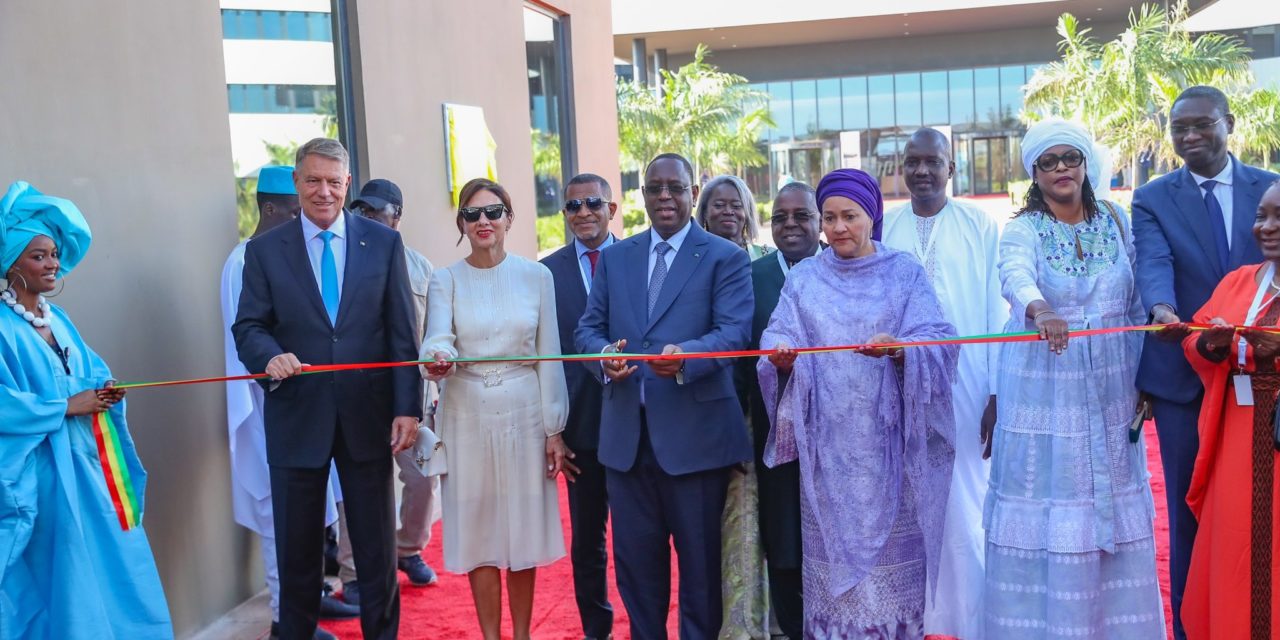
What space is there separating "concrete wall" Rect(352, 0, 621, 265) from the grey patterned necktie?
11.0 ft

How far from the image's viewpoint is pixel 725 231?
550cm

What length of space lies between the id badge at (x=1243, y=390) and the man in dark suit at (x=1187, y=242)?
0.31m

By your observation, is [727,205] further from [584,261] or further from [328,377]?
[328,377]

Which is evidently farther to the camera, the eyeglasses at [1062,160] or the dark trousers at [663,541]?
the dark trousers at [663,541]

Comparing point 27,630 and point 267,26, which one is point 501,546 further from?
point 267,26

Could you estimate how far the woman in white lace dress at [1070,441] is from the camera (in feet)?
13.6

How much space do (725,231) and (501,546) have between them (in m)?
1.87

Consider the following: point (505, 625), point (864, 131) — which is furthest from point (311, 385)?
point (864, 131)

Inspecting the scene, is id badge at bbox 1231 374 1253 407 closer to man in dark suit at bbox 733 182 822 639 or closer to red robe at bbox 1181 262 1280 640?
red robe at bbox 1181 262 1280 640

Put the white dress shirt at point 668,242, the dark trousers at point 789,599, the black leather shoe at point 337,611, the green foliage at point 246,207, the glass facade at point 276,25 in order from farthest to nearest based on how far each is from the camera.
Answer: the glass facade at point 276,25 → the green foliage at point 246,207 → the black leather shoe at point 337,611 → the dark trousers at point 789,599 → the white dress shirt at point 668,242

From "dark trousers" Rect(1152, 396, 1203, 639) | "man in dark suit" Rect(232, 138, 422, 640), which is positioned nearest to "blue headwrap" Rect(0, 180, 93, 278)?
"man in dark suit" Rect(232, 138, 422, 640)

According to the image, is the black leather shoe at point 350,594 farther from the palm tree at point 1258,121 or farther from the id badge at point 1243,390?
the palm tree at point 1258,121

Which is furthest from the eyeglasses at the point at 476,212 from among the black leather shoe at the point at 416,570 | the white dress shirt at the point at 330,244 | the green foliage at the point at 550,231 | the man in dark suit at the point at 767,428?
the green foliage at the point at 550,231

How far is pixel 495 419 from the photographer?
15.1ft
